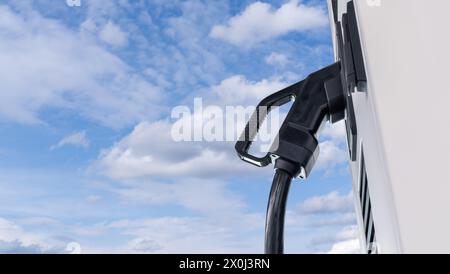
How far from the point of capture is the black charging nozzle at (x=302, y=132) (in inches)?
22.8

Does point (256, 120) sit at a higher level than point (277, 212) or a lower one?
higher

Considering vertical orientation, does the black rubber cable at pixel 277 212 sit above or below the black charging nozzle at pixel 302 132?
below

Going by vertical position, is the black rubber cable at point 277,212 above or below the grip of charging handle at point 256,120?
below

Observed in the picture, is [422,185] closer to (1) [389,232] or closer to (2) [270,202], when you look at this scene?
(1) [389,232]

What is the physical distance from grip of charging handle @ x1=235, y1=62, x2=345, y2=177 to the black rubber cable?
0.05 feet

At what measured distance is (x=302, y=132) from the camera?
60 centimetres

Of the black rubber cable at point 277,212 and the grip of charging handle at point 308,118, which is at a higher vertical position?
the grip of charging handle at point 308,118

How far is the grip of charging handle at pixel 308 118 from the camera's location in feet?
1.95

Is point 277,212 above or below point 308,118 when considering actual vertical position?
below

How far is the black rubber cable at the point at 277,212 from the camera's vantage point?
0.56 meters

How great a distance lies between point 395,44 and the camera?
417 mm

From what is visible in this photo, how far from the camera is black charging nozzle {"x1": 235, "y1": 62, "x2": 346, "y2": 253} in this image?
1.90ft

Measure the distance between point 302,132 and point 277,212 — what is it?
99mm
